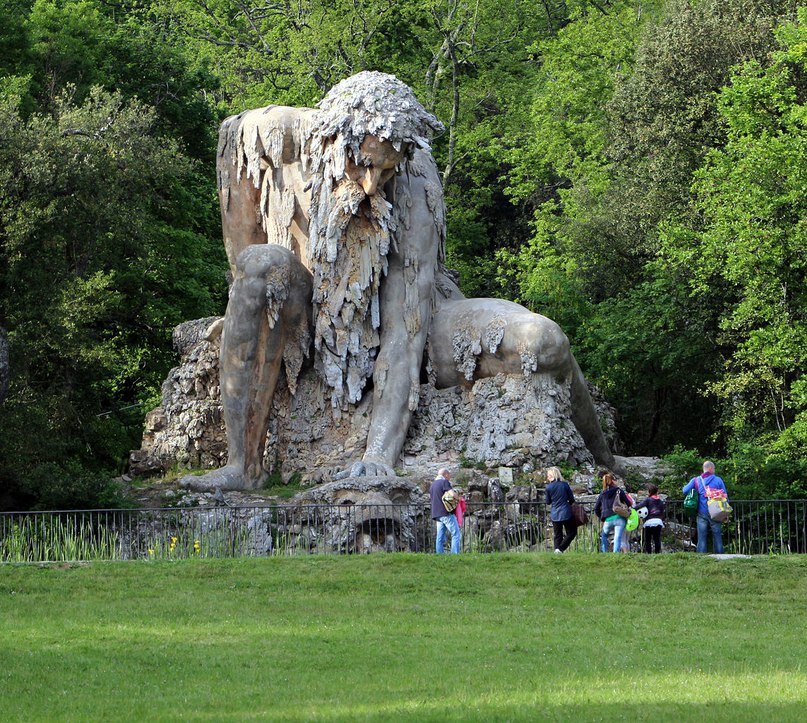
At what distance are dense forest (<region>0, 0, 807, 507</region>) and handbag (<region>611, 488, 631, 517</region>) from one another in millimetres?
6516

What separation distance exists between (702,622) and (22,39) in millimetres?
22191

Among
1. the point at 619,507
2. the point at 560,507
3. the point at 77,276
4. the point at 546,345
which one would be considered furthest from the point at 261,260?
the point at 77,276

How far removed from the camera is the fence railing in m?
19.9

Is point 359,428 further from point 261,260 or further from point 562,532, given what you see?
point 562,532

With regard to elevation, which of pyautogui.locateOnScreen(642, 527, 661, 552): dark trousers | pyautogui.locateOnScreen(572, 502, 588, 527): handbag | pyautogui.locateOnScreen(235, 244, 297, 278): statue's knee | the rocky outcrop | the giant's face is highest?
the giant's face

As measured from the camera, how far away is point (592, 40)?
40844mm

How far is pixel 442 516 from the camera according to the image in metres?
19.2

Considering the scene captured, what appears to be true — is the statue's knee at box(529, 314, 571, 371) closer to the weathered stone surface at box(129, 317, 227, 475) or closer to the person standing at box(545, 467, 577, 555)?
the person standing at box(545, 467, 577, 555)

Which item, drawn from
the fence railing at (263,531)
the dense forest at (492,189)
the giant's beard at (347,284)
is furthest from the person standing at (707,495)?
the dense forest at (492,189)

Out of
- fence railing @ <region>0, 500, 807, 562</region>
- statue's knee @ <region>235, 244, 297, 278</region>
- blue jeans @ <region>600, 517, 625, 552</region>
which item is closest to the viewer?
blue jeans @ <region>600, 517, 625, 552</region>

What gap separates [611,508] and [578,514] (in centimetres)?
42

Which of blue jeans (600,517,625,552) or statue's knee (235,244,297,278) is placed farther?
statue's knee (235,244,297,278)

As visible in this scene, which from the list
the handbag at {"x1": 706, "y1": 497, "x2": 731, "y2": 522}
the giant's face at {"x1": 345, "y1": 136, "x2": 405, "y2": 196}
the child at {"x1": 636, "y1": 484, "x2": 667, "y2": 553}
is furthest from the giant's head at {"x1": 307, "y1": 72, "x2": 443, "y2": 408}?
the handbag at {"x1": 706, "y1": 497, "x2": 731, "y2": 522}

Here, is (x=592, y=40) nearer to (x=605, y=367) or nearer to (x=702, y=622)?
(x=605, y=367)
